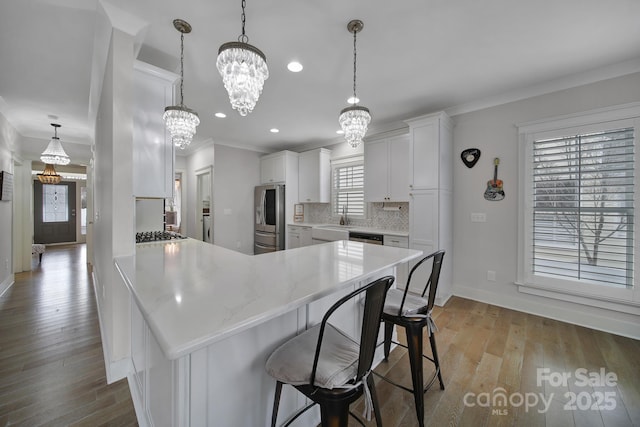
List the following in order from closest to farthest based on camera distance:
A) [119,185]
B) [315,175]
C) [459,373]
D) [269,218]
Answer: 1. [119,185]
2. [459,373]
3. [315,175]
4. [269,218]

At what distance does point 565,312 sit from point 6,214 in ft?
24.8

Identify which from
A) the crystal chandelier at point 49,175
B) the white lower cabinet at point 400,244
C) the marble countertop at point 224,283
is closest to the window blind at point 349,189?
the white lower cabinet at point 400,244

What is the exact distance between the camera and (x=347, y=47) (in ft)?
7.12

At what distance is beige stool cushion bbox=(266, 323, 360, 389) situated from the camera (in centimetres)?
94

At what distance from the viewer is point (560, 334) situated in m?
2.47

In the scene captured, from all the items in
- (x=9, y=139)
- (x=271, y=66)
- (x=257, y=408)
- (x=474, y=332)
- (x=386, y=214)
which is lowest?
(x=474, y=332)

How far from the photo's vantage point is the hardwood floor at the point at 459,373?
153cm

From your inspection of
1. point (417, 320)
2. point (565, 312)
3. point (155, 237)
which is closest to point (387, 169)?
point (565, 312)

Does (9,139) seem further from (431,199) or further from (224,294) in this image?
(431,199)

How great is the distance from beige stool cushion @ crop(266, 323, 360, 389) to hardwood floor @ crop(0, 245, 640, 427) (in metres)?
0.80

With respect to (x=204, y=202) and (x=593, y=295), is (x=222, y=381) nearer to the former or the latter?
(x=593, y=295)

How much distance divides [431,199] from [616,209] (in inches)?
65.9

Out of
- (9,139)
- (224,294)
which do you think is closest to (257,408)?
(224,294)

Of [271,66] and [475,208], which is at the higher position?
[271,66]
